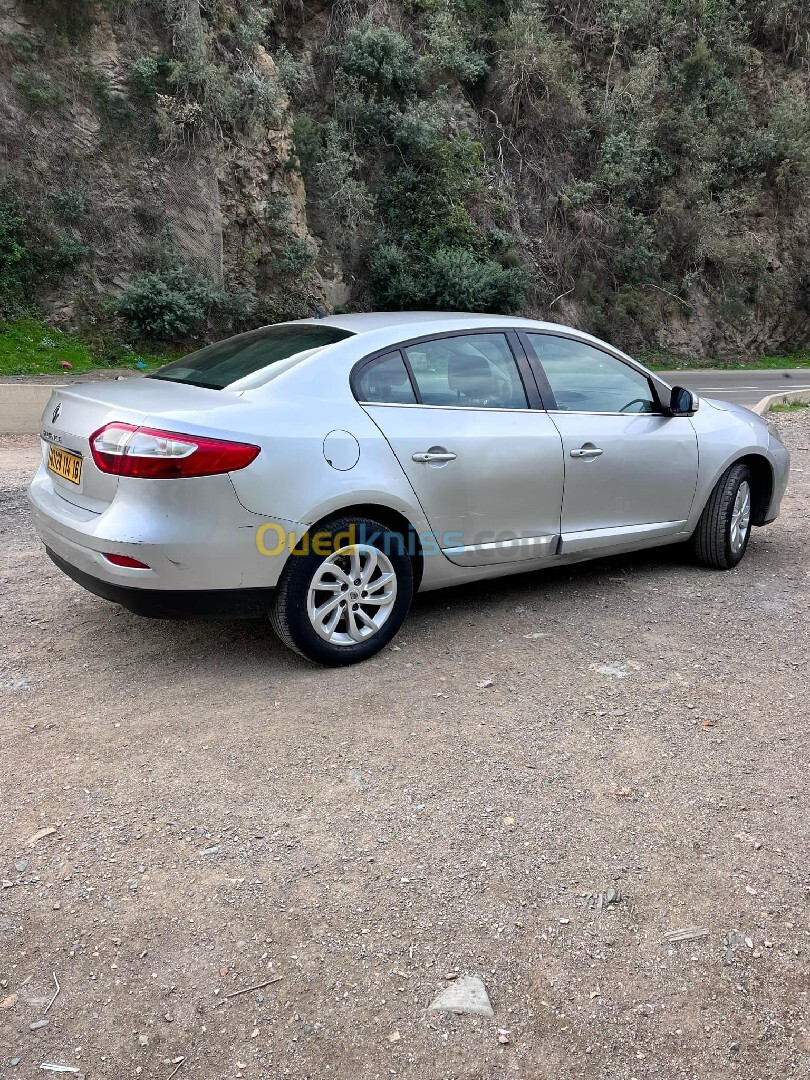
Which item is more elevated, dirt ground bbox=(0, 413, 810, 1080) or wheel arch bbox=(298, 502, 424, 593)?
wheel arch bbox=(298, 502, 424, 593)

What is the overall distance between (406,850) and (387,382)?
87.3 inches

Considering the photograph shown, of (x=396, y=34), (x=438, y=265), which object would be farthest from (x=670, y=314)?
(x=396, y=34)

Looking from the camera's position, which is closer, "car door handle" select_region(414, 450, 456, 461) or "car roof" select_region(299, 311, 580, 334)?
"car door handle" select_region(414, 450, 456, 461)

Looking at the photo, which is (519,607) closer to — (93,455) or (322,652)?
(322,652)

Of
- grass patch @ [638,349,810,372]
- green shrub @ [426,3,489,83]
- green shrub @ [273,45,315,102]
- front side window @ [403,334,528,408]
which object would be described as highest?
green shrub @ [426,3,489,83]

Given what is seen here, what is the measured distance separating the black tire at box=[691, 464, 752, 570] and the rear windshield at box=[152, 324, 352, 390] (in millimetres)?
2673

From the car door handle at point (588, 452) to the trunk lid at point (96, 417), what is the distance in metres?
1.87

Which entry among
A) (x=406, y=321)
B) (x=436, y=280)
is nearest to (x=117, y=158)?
(x=436, y=280)

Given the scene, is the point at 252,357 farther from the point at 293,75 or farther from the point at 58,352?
the point at 293,75

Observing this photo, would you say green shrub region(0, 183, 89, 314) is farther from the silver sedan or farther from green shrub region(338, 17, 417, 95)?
the silver sedan

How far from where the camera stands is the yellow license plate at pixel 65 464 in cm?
385

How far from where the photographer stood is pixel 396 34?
22.0 meters

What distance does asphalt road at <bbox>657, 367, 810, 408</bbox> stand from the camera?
1850 centimetres

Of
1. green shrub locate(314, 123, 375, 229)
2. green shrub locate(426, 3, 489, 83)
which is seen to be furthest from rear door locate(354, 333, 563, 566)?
green shrub locate(426, 3, 489, 83)
